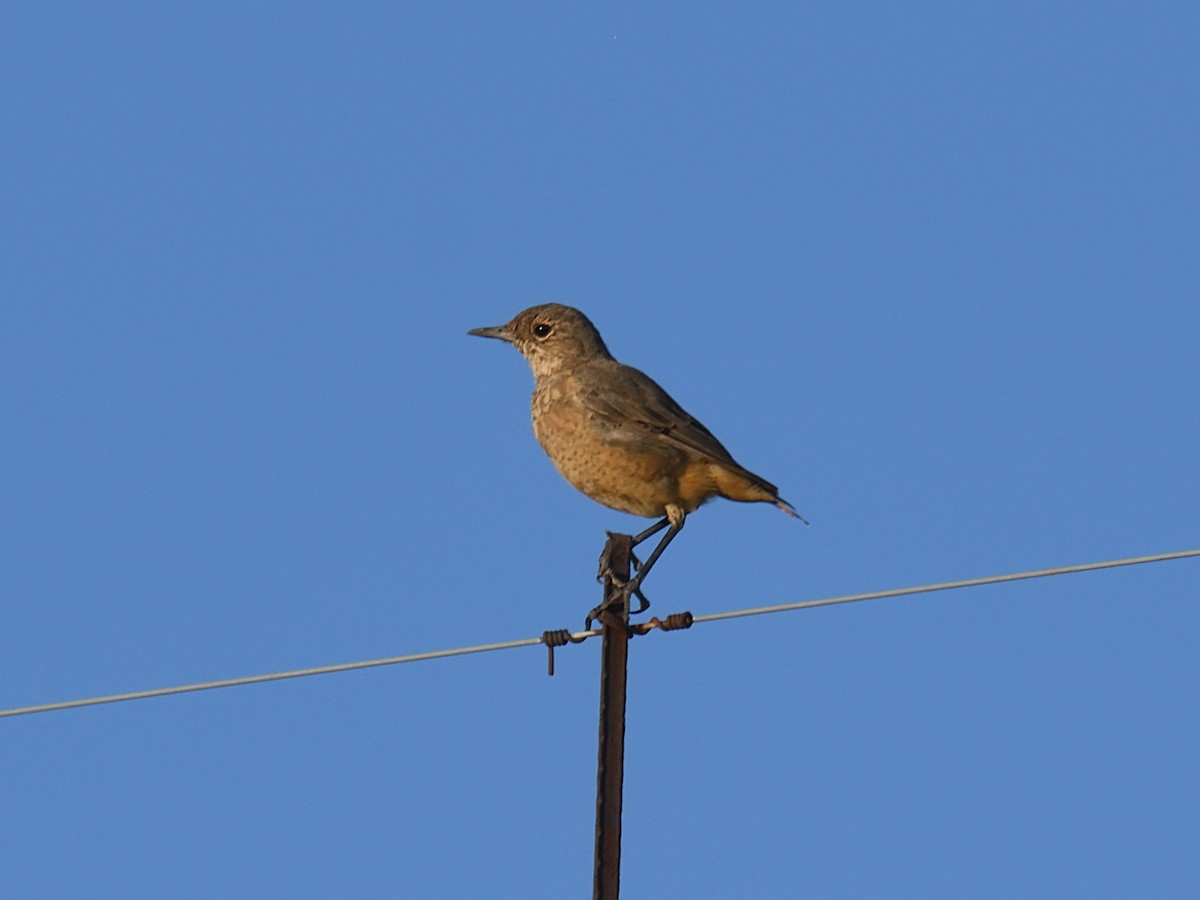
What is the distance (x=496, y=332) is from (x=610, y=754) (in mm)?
4906

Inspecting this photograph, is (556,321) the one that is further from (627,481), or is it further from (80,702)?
(80,702)

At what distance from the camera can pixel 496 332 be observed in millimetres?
11922

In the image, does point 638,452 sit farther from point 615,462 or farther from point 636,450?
point 615,462

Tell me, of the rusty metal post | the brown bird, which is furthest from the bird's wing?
the rusty metal post

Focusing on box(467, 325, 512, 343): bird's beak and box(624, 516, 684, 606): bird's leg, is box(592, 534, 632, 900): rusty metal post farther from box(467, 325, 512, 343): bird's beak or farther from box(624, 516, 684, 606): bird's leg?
box(467, 325, 512, 343): bird's beak

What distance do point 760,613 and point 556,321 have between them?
4356 mm

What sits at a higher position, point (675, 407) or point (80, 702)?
point (675, 407)

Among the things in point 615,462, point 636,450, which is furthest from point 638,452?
point 615,462

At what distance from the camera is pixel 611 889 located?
23.9 ft

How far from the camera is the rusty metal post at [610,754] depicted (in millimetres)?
7301

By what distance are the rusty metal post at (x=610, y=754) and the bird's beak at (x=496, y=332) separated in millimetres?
4318

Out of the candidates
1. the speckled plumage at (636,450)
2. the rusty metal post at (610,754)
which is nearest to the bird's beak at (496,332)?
the speckled plumage at (636,450)

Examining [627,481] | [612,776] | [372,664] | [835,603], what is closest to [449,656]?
[372,664]

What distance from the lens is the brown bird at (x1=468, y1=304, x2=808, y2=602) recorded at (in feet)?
34.2
